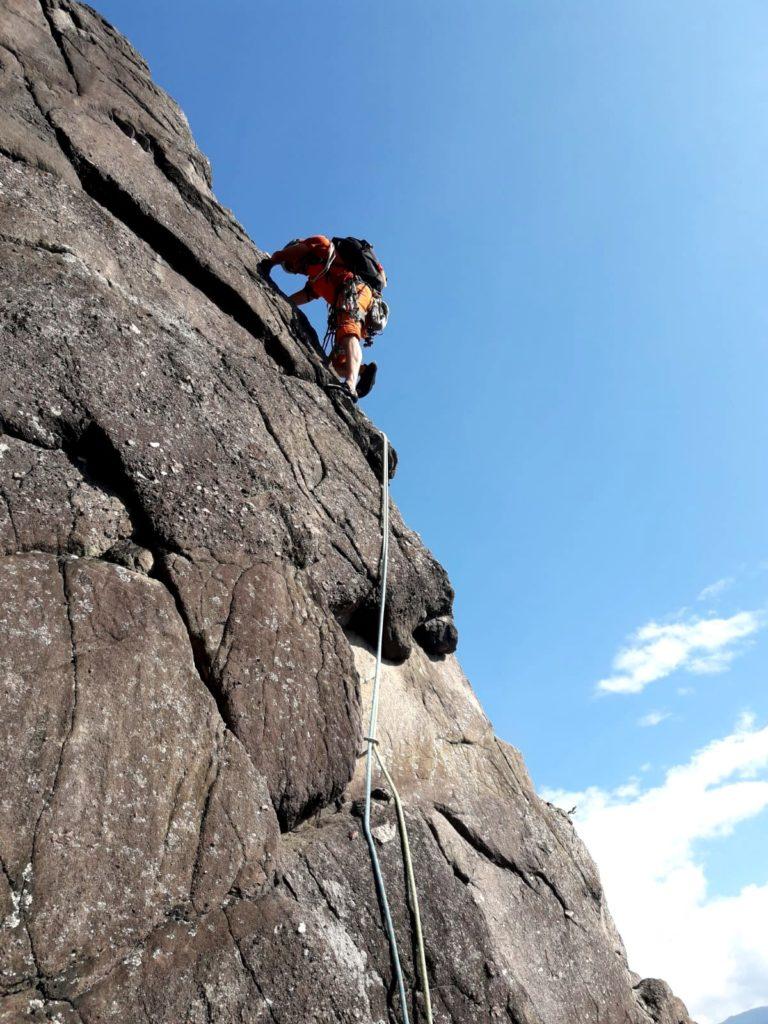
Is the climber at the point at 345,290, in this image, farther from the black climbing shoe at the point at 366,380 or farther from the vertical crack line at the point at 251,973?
the vertical crack line at the point at 251,973

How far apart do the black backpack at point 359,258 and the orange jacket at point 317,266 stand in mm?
79

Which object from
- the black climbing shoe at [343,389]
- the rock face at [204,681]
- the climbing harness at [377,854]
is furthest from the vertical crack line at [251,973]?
the black climbing shoe at [343,389]

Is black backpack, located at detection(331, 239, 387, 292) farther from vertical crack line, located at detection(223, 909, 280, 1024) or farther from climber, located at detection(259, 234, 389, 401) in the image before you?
vertical crack line, located at detection(223, 909, 280, 1024)

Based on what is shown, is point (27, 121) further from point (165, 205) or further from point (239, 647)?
point (239, 647)

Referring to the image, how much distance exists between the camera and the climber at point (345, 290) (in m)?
10.1

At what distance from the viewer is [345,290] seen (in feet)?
34.7

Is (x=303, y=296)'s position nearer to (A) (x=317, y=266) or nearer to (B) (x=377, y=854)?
(A) (x=317, y=266)

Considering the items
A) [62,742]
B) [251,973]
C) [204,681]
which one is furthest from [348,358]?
[251,973]

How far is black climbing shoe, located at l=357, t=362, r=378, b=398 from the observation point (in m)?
10.4

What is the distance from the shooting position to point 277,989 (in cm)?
446

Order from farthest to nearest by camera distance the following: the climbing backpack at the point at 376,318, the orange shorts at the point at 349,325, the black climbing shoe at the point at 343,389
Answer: the climbing backpack at the point at 376,318 < the orange shorts at the point at 349,325 < the black climbing shoe at the point at 343,389

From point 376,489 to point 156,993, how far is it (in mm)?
4905

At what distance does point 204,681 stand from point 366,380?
581 centimetres

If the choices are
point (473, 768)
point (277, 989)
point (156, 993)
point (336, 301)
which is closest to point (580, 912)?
point (473, 768)
